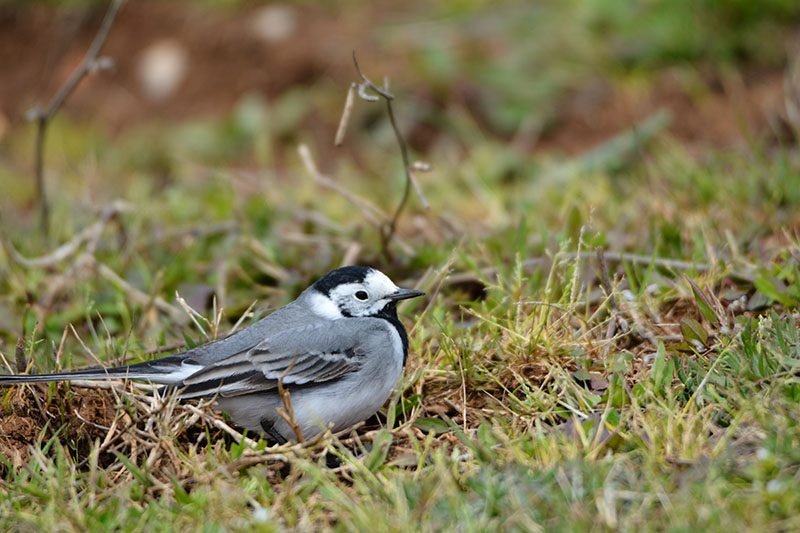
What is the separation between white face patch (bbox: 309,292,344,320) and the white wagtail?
0.14m

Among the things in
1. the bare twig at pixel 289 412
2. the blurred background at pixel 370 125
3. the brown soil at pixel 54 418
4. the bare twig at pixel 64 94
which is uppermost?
the bare twig at pixel 64 94

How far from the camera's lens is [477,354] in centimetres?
381

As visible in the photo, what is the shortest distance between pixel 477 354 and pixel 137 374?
1432mm

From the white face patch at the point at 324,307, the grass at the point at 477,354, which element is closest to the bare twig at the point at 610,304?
the grass at the point at 477,354

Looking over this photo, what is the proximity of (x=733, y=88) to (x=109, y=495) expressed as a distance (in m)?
6.34

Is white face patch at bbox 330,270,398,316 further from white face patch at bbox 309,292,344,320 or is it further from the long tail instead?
the long tail

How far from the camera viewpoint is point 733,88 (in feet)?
24.6

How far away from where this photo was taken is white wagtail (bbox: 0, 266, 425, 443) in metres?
3.49

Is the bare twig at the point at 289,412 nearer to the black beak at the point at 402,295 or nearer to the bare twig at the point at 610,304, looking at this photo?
the black beak at the point at 402,295

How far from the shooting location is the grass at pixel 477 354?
111 inches

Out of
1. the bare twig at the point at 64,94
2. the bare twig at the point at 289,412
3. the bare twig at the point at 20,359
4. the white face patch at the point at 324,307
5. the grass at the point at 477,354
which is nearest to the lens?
the grass at the point at 477,354

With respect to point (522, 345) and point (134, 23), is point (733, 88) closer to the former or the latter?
point (522, 345)

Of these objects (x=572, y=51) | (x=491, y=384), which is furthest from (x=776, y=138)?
(x=491, y=384)

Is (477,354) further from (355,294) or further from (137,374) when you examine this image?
(137,374)
